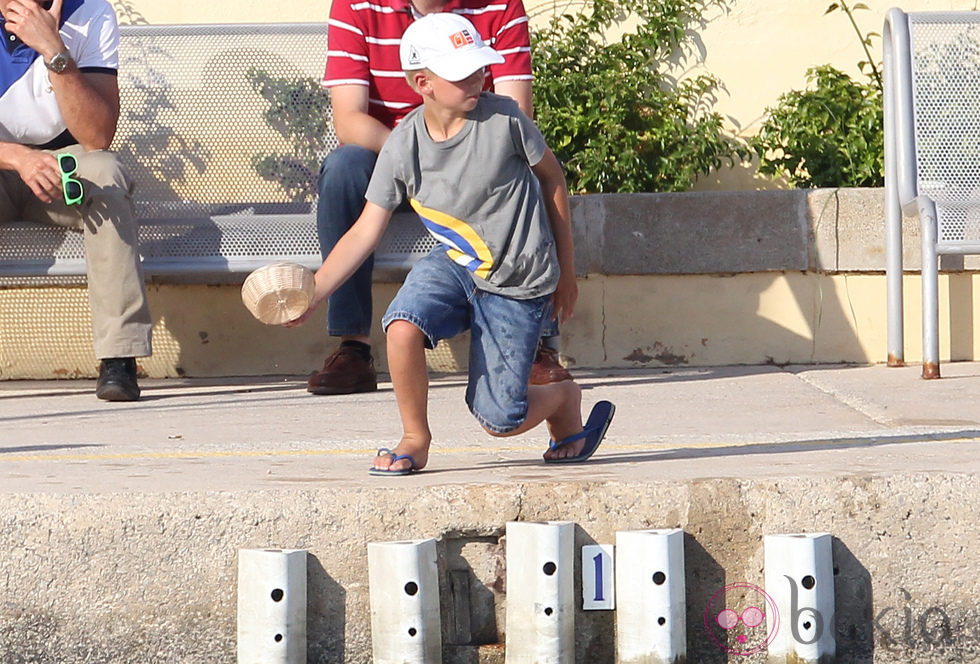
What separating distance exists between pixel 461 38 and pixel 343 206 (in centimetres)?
137

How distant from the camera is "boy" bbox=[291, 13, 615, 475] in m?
2.95

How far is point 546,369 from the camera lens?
401 centimetres

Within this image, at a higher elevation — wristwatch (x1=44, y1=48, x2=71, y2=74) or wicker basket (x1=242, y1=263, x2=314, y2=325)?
wristwatch (x1=44, y1=48, x2=71, y2=74)

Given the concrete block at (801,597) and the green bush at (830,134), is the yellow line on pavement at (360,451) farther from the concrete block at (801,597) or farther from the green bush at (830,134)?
the green bush at (830,134)

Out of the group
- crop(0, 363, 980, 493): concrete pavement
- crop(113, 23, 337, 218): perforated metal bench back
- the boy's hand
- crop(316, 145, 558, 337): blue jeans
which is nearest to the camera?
crop(0, 363, 980, 493): concrete pavement

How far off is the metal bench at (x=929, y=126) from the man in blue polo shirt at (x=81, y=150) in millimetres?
2376

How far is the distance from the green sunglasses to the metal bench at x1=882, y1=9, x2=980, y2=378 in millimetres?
2522

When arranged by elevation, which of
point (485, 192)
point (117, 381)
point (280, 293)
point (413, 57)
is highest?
point (413, 57)

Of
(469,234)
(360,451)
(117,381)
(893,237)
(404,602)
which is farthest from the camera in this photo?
(893,237)

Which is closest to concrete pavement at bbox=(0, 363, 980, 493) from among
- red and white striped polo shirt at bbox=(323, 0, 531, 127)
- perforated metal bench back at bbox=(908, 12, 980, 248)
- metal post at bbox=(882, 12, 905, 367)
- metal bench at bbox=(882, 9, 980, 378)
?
metal post at bbox=(882, 12, 905, 367)

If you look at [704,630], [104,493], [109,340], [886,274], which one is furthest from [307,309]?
[886,274]

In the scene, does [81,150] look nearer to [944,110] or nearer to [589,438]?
[589,438]

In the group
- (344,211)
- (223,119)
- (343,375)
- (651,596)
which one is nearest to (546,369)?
(343,375)

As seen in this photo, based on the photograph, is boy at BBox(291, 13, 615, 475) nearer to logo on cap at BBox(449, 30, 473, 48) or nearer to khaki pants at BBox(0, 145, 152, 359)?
logo on cap at BBox(449, 30, 473, 48)
